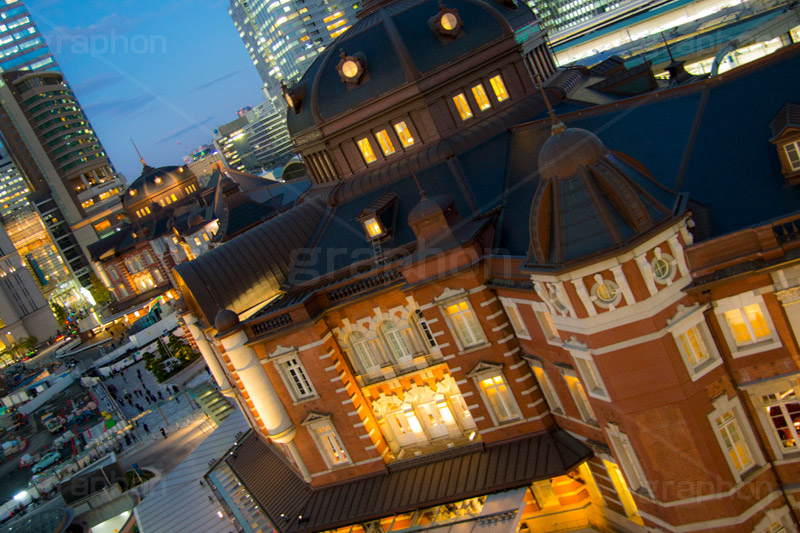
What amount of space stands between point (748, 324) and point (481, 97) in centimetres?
1913

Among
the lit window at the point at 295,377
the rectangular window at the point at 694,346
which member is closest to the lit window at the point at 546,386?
the rectangular window at the point at 694,346

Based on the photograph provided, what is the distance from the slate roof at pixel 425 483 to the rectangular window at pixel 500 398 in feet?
4.16

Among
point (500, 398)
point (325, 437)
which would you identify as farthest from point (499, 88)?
point (325, 437)

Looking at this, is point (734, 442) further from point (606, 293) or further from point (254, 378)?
A: point (254, 378)

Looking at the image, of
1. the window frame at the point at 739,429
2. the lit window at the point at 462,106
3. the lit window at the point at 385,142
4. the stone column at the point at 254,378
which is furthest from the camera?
the lit window at the point at 385,142

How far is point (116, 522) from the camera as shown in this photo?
6178 cm

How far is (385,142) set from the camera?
121 feet

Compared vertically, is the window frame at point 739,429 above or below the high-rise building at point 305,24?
below

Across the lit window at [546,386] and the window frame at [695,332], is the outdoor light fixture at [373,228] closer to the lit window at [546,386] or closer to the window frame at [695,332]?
the lit window at [546,386]

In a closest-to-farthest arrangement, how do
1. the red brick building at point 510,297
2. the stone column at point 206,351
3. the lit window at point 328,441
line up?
1. the red brick building at point 510,297
2. the lit window at point 328,441
3. the stone column at point 206,351

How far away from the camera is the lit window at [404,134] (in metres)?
36.1

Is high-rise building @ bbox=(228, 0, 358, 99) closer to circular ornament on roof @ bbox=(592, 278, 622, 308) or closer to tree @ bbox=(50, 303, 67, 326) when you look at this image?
tree @ bbox=(50, 303, 67, 326)

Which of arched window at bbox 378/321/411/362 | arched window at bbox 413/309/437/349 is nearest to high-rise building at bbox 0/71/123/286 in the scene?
arched window at bbox 378/321/411/362

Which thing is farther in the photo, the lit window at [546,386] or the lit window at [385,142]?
the lit window at [385,142]
